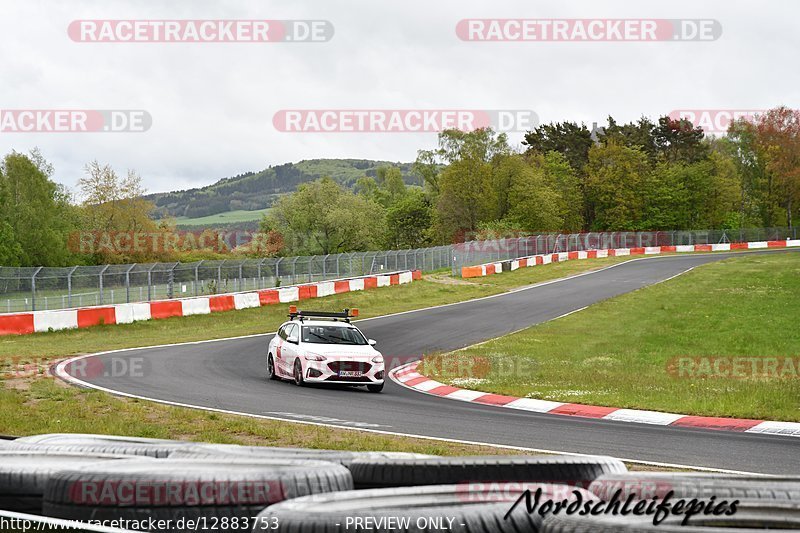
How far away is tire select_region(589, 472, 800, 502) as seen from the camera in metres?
4.57

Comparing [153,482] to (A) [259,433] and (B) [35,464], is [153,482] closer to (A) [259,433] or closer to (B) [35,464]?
(B) [35,464]

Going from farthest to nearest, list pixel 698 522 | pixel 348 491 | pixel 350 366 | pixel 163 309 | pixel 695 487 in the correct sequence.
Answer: pixel 163 309 → pixel 350 366 → pixel 348 491 → pixel 695 487 → pixel 698 522

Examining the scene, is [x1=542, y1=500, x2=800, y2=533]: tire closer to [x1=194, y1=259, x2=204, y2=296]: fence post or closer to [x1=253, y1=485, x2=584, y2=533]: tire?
[x1=253, y1=485, x2=584, y2=533]: tire

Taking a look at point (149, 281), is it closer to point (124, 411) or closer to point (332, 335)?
point (332, 335)

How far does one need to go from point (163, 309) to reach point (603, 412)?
66.2ft

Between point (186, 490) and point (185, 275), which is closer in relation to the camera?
point (186, 490)

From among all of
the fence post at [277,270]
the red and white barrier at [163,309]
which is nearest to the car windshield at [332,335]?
the red and white barrier at [163,309]

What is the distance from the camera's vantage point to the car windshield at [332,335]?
58.4ft

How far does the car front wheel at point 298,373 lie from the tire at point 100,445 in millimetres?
10026

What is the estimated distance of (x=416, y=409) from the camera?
1423cm

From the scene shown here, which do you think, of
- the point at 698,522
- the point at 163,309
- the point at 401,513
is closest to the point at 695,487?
the point at 698,522

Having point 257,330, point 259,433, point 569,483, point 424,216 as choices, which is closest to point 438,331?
point 257,330

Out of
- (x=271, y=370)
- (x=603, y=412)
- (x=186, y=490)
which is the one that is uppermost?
(x=186, y=490)

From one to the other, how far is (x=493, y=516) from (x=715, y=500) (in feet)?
3.87
